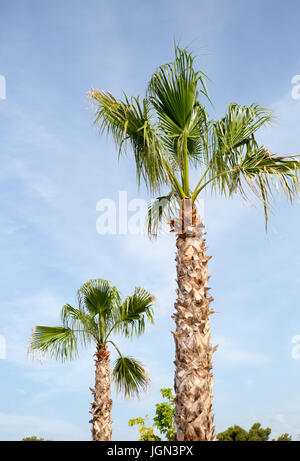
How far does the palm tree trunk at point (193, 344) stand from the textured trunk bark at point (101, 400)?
751 cm

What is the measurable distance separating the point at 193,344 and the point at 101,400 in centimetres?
793

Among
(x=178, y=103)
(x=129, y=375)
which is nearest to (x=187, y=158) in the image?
(x=178, y=103)

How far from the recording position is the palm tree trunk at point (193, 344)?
5.86 meters

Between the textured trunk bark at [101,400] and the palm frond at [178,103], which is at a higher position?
the palm frond at [178,103]

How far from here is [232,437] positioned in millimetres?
23828

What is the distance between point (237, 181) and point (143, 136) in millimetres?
1921

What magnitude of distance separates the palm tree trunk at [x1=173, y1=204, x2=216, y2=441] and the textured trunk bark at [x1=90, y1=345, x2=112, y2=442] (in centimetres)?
751

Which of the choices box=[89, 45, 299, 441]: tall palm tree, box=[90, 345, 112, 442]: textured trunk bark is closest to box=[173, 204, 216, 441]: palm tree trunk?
box=[89, 45, 299, 441]: tall palm tree

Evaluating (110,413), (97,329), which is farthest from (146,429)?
(97,329)

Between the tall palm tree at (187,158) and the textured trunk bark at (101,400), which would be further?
the textured trunk bark at (101,400)

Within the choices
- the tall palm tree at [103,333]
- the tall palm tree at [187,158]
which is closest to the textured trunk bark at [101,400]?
the tall palm tree at [103,333]

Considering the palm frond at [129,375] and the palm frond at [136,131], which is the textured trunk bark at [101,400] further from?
the palm frond at [136,131]

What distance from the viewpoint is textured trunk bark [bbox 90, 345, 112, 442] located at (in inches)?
501
